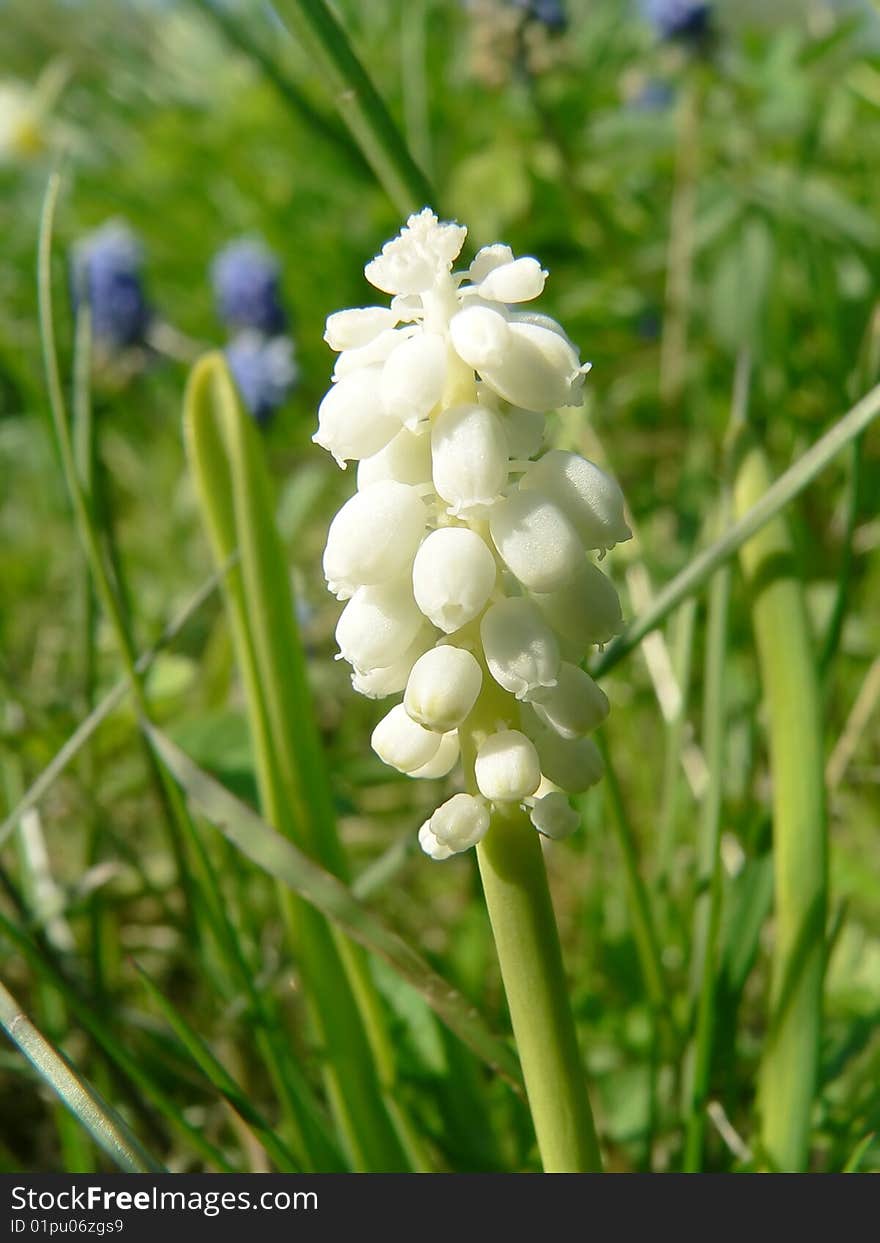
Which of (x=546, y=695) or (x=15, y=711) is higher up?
(x=15, y=711)

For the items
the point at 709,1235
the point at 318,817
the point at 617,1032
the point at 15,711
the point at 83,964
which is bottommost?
the point at 709,1235

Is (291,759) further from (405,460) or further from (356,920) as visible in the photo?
(405,460)

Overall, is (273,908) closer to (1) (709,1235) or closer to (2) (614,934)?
(2) (614,934)

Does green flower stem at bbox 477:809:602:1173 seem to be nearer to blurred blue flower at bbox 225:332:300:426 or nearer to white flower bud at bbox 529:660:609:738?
white flower bud at bbox 529:660:609:738

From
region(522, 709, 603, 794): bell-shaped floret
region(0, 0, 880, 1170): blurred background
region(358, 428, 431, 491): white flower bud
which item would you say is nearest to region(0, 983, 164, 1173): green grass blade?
region(0, 0, 880, 1170): blurred background

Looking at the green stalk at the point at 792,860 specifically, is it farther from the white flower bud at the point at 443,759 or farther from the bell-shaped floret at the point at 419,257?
the bell-shaped floret at the point at 419,257

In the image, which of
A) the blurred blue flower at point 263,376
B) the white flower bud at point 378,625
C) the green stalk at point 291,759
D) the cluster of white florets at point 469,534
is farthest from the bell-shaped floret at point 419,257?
the blurred blue flower at point 263,376

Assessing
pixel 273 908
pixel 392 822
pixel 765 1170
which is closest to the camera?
pixel 765 1170

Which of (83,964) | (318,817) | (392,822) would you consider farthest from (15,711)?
(318,817)
